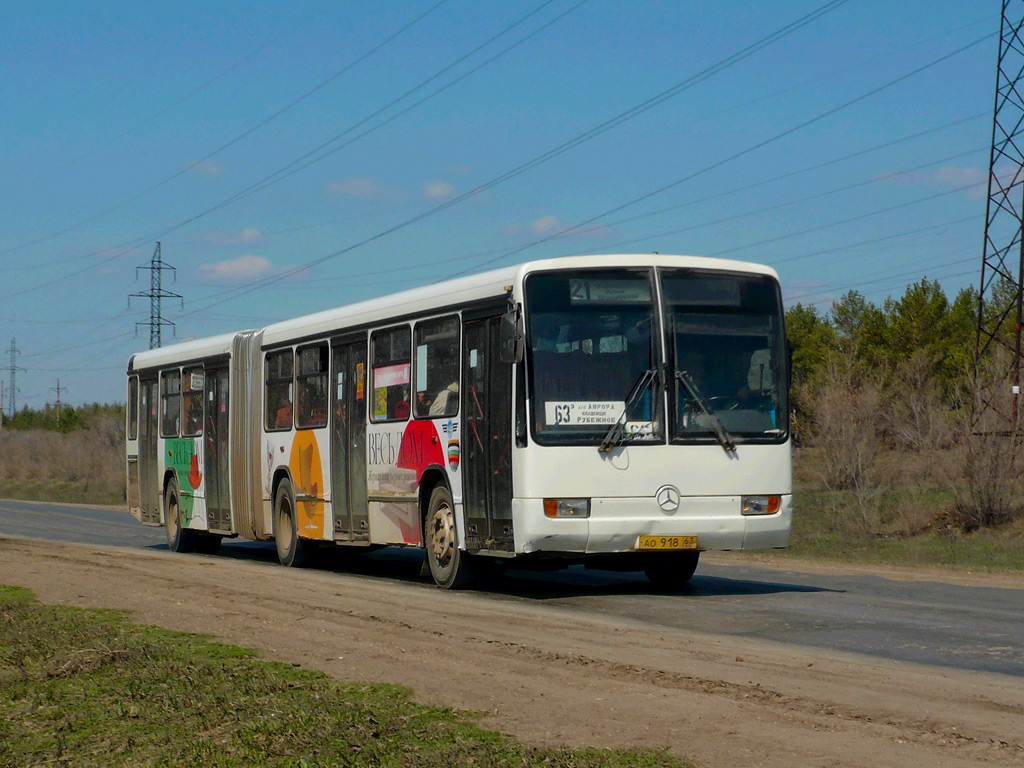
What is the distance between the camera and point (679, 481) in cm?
1394

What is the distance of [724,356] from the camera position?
14156 millimetres

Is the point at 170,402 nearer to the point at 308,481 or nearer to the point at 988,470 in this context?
the point at 308,481

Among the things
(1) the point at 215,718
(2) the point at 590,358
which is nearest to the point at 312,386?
(2) the point at 590,358

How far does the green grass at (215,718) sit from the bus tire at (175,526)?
49.1ft

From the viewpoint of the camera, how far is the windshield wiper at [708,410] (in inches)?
550

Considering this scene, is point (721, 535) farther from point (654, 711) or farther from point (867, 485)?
point (867, 485)

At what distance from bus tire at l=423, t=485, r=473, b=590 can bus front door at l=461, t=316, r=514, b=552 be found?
0.50 metres

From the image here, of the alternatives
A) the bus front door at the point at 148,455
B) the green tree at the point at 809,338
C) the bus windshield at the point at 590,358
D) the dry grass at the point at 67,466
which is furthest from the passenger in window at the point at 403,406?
the green tree at the point at 809,338

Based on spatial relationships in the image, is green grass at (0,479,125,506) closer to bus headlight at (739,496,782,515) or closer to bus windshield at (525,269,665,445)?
bus windshield at (525,269,665,445)

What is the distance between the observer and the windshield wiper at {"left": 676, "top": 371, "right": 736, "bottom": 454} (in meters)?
14.0

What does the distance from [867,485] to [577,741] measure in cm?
3376

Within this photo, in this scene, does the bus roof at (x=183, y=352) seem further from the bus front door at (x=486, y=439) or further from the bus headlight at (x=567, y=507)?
the bus headlight at (x=567, y=507)

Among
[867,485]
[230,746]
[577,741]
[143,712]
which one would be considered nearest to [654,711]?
[577,741]

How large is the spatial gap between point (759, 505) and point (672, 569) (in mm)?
2088
